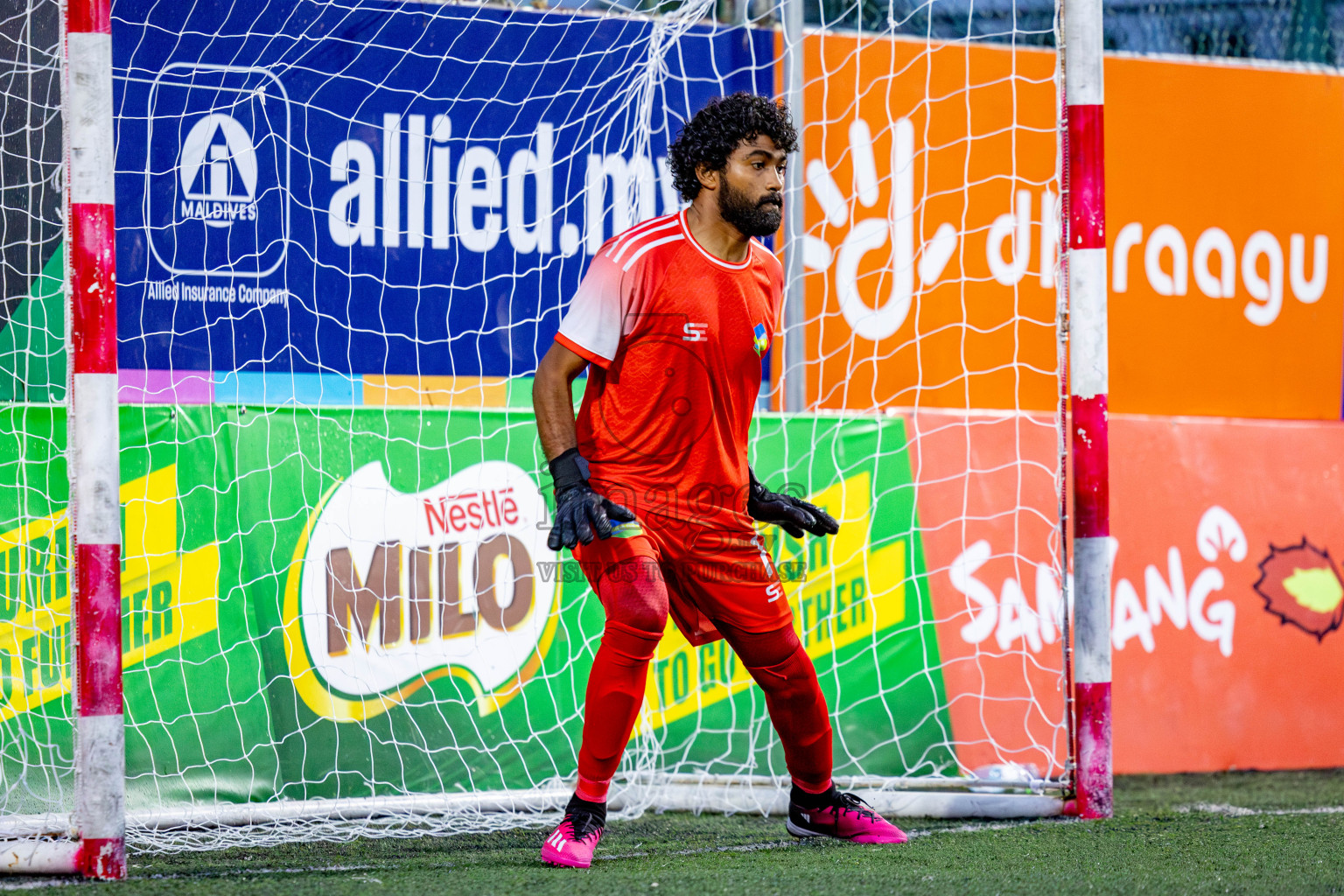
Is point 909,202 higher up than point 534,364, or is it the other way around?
point 909,202

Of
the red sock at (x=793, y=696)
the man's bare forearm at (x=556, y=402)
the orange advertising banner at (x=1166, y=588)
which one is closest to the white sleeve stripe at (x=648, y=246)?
the man's bare forearm at (x=556, y=402)

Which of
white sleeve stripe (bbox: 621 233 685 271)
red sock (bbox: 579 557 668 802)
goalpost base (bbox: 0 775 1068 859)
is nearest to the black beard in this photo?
white sleeve stripe (bbox: 621 233 685 271)

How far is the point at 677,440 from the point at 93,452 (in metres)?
1.26

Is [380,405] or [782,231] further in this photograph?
[782,231]

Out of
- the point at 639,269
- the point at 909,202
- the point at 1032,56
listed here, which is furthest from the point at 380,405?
the point at 1032,56

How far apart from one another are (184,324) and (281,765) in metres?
1.34

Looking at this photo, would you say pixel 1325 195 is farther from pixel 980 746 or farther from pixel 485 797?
pixel 485 797

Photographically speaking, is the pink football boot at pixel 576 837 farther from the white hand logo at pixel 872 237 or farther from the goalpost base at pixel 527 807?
the white hand logo at pixel 872 237

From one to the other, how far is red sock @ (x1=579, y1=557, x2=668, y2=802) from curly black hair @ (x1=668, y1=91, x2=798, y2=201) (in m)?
0.95

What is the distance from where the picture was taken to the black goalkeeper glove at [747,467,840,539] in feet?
12.0

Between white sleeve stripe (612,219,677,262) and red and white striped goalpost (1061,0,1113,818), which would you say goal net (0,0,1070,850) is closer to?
red and white striped goalpost (1061,0,1113,818)

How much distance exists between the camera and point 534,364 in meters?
4.94

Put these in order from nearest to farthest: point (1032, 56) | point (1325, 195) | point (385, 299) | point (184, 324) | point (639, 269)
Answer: point (639, 269)
point (184, 324)
point (385, 299)
point (1032, 56)
point (1325, 195)

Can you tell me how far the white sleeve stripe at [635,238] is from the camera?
3.33 m
